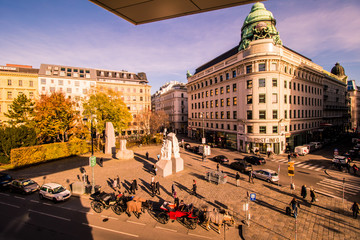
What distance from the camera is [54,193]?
16.6 m

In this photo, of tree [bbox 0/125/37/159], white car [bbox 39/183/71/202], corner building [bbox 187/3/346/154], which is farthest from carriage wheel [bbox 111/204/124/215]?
corner building [bbox 187/3/346/154]

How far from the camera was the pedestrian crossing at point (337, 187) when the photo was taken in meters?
18.5

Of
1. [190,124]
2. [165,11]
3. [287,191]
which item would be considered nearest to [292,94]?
[287,191]

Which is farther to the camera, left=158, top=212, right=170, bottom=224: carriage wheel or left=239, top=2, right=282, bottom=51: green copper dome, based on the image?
left=239, top=2, right=282, bottom=51: green copper dome

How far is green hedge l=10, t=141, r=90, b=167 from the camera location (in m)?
26.6

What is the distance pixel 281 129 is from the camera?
3606 centimetres

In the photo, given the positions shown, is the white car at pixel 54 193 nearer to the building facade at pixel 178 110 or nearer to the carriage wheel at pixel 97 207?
the carriage wheel at pixel 97 207

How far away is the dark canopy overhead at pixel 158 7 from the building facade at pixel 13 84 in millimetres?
56961

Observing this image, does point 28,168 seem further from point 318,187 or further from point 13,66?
point 13,66

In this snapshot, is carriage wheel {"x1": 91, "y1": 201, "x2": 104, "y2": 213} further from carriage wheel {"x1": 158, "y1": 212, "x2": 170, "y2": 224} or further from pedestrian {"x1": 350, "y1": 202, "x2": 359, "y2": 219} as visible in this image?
pedestrian {"x1": 350, "y1": 202, "x2": 359, "y2": 219}

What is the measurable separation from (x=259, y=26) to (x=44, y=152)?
158 feet

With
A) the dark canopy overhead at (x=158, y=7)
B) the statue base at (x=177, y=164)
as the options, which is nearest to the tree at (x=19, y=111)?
the statue base at (x=177, y=164)

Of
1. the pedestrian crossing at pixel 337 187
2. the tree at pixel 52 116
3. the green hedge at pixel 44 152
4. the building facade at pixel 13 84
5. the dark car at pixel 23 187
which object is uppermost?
the building facade at pixel 13 84

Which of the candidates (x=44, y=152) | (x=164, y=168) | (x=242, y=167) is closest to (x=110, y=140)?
(x=44, y=152)
